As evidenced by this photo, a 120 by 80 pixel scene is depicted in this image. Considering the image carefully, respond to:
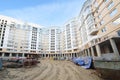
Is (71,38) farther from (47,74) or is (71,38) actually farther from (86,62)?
(47,74)

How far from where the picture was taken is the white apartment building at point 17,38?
6488 cm

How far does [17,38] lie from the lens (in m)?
72.1

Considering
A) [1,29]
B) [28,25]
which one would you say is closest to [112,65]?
[1,29]

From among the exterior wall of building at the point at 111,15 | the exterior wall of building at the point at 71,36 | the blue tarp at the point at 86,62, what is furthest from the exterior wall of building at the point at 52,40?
the blue tarp at the point at 86,62

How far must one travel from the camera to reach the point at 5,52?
2480 inches

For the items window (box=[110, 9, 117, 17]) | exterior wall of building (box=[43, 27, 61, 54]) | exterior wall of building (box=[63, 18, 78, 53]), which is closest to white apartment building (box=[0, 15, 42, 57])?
exterior wall of building (box=[43, 27, 61, 54])

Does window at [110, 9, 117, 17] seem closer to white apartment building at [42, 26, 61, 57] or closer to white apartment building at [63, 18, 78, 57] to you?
white apartment building at [63, 18, 78, 57]

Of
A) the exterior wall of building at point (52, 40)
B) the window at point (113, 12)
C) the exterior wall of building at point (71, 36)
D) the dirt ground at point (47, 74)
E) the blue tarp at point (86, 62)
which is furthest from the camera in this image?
the exterior wall of building at point (52, 40)

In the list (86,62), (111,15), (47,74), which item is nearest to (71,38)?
(111,15)

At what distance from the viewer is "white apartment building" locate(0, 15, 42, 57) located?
64.9 metres

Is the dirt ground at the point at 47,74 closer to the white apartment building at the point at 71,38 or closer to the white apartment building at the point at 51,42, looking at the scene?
the white apartment building at the point at 71,38

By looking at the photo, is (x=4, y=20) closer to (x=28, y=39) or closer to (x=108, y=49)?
(x=28, y=39)

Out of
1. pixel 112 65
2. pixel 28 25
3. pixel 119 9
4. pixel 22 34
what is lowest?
pixel 112 65

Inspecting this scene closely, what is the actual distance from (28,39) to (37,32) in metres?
11.9
